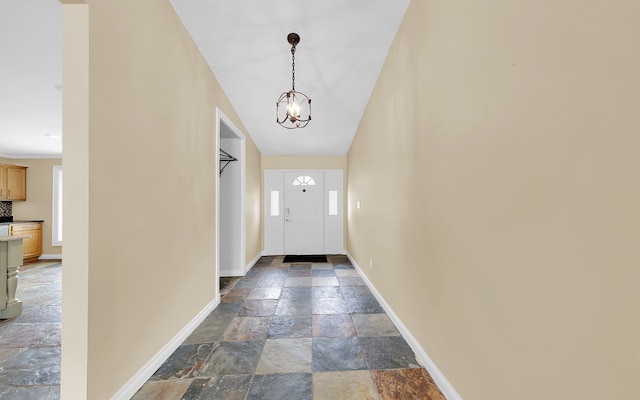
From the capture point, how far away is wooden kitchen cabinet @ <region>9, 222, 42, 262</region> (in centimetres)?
525

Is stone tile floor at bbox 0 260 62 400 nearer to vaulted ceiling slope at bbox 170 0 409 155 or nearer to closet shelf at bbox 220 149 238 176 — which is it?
closet shelf at bbox 220 149 238 176

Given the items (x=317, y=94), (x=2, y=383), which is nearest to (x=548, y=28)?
(x=317, y=94)

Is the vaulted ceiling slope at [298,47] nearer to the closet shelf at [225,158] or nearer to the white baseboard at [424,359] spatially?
the closet shelf at [225,158]

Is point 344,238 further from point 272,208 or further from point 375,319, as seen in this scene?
point 375,319

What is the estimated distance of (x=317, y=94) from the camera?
11.4ft

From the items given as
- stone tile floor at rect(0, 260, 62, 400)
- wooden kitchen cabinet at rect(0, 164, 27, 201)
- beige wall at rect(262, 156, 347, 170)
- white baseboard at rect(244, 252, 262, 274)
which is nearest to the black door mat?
white baseboard at rect(244, 252, 262, 274)

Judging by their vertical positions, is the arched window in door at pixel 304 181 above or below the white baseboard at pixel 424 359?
above

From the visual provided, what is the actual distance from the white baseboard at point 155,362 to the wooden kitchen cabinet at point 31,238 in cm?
536

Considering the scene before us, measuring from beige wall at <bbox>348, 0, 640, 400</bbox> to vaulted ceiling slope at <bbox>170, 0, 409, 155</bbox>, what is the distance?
0.63 m

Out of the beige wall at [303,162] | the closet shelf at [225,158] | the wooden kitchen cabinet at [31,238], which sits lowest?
the wooden kitchen cabinet at [31,238]

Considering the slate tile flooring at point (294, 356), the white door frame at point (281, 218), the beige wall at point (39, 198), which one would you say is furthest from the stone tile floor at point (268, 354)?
the beige wall at point (39, 198)

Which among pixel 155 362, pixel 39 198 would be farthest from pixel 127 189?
pixel 39 198

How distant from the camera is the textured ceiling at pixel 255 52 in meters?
2.14

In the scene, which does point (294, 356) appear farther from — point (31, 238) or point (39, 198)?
point (39, 198)
